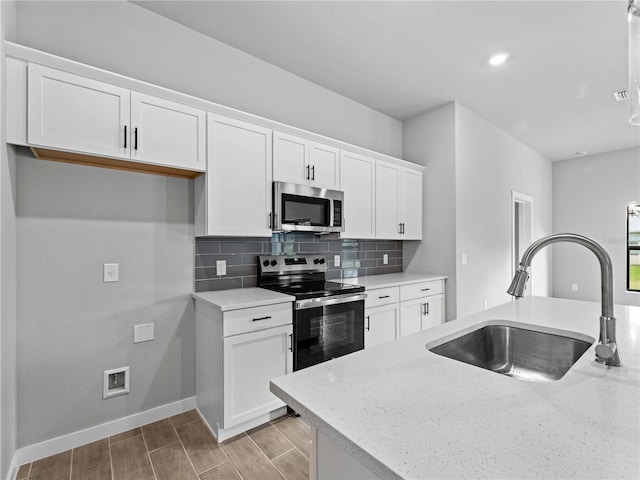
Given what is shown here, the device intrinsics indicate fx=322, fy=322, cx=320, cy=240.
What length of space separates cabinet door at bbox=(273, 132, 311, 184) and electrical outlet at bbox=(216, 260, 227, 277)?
0.79 metres

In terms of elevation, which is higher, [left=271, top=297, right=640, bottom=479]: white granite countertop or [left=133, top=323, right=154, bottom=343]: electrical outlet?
[left=271, top=297, right=640, bottom=479]: white granite countertop

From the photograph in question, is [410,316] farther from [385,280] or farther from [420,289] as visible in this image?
[385,280]

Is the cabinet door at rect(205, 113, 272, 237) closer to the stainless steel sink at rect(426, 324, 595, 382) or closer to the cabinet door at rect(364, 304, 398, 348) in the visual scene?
the cabinet door at rect(364, 304, 398, 348)

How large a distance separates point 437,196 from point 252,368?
281 centimetres

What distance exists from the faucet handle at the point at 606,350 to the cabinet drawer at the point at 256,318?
1702mm

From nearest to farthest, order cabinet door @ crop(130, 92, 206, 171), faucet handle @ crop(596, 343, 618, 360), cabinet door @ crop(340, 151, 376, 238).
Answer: faucet handle @ crop(596, 343, 618, 360) < cabinet door @ crop(130, 92, 206, 171) < cabinet door @ crop(340, 151, 376, 238)

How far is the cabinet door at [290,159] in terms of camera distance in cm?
258

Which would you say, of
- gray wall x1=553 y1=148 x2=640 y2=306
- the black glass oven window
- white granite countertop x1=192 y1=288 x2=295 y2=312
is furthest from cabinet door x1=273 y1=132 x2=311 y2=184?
gray wall x1=553 y1=148 x2=640 y2=306

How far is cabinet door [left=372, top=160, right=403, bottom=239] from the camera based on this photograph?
341 cm

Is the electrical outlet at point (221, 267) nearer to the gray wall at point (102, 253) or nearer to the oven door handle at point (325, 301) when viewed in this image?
the gray wall at point (102, 253)

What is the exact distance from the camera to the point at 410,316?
324 centimetres

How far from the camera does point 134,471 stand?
1.76 meters

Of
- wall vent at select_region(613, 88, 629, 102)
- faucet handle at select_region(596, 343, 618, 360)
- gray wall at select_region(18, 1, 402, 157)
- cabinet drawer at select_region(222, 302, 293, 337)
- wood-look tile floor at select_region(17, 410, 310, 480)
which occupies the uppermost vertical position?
wall vent at select_region(613, 88, 629, 102)

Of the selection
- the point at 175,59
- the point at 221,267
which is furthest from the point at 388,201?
the point at 175,59
